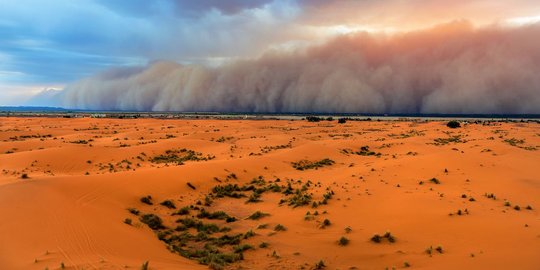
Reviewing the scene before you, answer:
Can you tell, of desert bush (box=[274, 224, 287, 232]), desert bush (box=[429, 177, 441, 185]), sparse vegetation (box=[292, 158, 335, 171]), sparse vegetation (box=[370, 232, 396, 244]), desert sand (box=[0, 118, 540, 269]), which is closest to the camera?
desert sand (box=[0, 118, 540, 269])

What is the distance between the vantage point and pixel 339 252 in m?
11.9

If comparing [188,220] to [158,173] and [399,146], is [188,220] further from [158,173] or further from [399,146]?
[399,146]

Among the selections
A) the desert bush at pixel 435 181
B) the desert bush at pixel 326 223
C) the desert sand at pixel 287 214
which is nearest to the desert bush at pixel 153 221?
the desert sand at pixel 287 214

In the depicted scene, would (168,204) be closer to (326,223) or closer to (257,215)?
(257,215)

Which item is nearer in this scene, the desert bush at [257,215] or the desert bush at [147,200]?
the desert bush at [257,215]

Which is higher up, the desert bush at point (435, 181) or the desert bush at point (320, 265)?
the desert bush at point (435, 181)

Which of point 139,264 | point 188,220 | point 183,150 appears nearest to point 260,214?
point 188,220

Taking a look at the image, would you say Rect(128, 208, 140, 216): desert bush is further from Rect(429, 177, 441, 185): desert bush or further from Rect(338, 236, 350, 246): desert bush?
Rect(429, 177, 441, 185): desert bush

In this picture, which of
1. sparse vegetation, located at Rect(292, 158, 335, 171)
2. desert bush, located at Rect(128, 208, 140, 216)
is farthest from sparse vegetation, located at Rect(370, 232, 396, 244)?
sparse vegetation, located at Rect(292, 158, 335, 171)

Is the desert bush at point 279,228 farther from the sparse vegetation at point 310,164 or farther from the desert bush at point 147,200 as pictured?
the sparse vegetation at point 310,164

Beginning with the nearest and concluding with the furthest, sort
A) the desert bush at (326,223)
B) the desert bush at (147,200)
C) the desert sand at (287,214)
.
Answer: the desert sand at (287,214), the desert bush at (326,223), the desert bush at (147,200)

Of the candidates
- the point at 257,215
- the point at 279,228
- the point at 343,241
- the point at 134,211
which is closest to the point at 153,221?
the point at 134,211

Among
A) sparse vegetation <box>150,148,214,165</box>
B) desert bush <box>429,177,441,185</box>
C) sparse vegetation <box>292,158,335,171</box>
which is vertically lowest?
sparse vegetation <box>292,158,335,171</box>

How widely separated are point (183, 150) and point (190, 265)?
96.6ft
